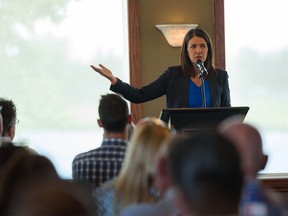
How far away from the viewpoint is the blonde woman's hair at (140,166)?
2.59 m

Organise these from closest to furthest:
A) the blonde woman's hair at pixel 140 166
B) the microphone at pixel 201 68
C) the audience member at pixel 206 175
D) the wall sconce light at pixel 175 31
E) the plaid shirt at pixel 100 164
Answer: the audience member at pixel 206 175, the blonde woman's hair at pixel 140 166, the plaid shirt at pixel 100 164, the microphone at pixel 201 68, the wall sconce light at pixel 175 31

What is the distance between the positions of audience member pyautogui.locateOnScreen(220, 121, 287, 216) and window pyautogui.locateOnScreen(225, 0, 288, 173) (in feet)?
16.1

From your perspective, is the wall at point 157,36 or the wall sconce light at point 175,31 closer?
the wall sconce light at point 175,31

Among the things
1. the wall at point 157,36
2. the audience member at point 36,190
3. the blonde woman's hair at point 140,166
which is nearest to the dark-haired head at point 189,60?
the wall at point 157,36

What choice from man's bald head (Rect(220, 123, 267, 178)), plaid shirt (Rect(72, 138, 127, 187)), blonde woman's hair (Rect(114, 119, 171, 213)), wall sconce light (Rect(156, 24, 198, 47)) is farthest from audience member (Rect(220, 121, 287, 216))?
wall sconce light (Rect(156, 24, 198, 47))

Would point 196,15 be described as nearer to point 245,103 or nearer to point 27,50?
point 245,103

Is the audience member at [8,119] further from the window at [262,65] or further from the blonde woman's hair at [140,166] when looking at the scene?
the window at [262,65]

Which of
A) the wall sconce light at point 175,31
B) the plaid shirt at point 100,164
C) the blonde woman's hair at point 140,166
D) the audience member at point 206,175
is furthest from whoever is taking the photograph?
the wall sconce light at point 175,31

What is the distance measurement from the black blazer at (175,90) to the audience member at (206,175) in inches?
141

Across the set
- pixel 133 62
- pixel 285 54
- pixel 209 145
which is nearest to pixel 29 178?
pixel 209 145

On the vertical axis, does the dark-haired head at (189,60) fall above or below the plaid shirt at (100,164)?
above

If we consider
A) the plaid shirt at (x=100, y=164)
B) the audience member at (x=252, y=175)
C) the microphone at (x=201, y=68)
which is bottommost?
the plaid shirt at (x=100, y=164)

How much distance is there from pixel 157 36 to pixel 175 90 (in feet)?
6.85

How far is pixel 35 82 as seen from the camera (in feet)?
24.4
